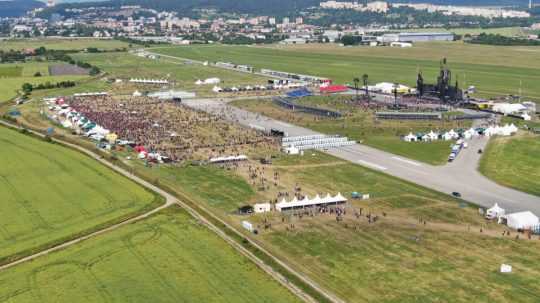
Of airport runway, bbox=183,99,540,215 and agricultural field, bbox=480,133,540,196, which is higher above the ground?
airport runway, bbox=183,99,540,215

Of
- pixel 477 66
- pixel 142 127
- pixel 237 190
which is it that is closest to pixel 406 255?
pixel 237 190

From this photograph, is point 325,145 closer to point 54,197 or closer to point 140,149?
point 140,149

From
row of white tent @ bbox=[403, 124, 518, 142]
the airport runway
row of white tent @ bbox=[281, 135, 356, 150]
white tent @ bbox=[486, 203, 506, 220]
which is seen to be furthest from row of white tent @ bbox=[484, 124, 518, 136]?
white tent @ bbox=[486, 203, 506, 220]

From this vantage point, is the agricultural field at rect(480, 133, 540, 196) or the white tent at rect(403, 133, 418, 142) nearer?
the agricultural field at rect(480, 133, 540, 196)

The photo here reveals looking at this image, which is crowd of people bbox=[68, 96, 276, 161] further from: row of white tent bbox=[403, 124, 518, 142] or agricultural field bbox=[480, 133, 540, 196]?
agricultural field bbox=[480, 133, 540, 196]

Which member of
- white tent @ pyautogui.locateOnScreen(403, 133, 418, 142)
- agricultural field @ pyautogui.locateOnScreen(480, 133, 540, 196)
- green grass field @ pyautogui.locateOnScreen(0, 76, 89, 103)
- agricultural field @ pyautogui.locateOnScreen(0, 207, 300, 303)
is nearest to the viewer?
agricultural field @ pyautogui.locateOnScreen(0, 207, 300, 303)
